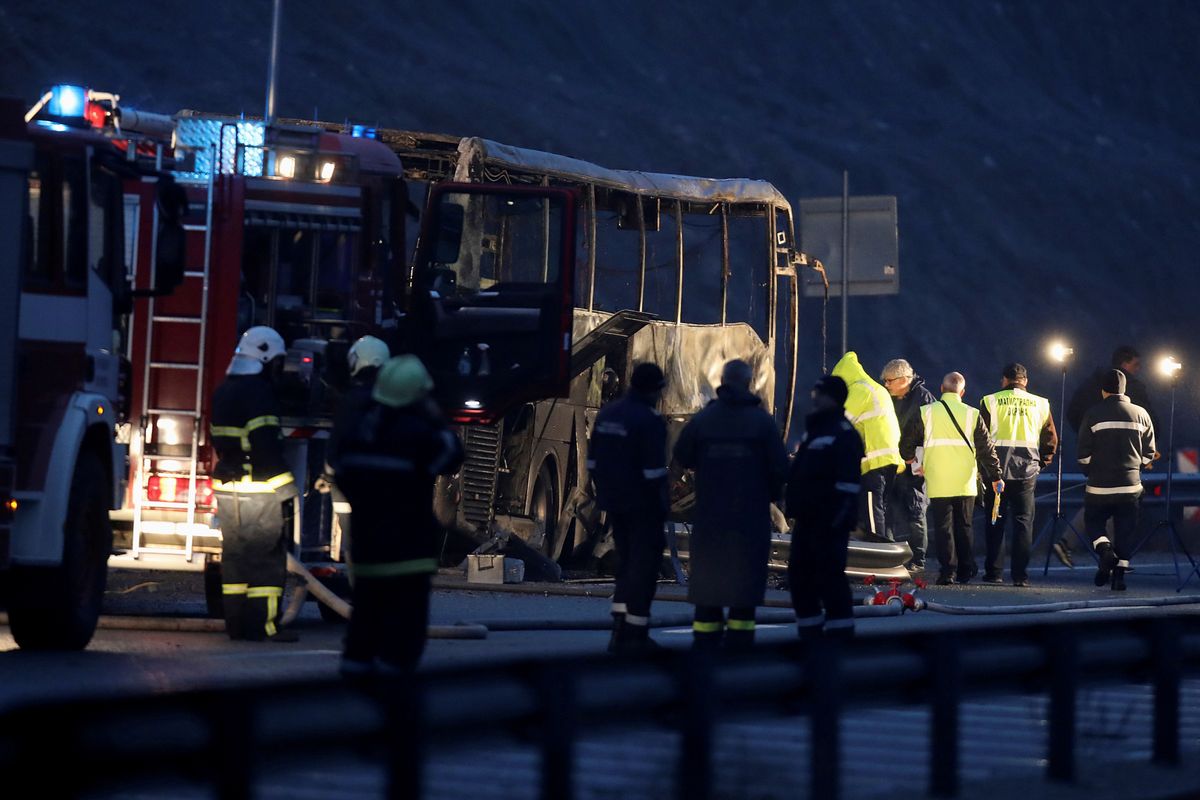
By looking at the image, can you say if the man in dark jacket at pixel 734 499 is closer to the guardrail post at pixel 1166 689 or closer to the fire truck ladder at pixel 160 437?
the fire truck ladder at pixel 160 437

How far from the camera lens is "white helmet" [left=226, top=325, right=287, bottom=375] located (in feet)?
41.6

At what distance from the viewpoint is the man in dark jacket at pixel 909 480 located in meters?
21.2

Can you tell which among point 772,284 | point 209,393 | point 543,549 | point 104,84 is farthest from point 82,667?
point 104,84

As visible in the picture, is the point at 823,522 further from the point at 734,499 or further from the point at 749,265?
the point at 749,265

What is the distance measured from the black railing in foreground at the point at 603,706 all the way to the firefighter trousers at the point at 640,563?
4.97 m

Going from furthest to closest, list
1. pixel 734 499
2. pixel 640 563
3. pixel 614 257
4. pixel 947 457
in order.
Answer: pixel 614 257, pixel 947 457, pixel 640 563, pixel 734 499

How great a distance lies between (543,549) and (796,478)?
27.6 ft

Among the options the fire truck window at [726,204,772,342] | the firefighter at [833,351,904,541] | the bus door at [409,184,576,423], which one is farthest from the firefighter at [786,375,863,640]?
the fire truck window at [726,204,772,342]

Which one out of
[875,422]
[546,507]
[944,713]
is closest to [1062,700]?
[944,713]

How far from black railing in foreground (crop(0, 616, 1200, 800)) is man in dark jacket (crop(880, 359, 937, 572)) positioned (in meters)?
13.7

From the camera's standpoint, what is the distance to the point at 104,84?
65875mm

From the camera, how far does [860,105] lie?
82062 mm

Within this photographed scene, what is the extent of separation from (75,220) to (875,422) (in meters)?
9.59

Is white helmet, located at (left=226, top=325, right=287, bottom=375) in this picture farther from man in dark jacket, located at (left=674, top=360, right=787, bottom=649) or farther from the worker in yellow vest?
the worker in yellow vest
